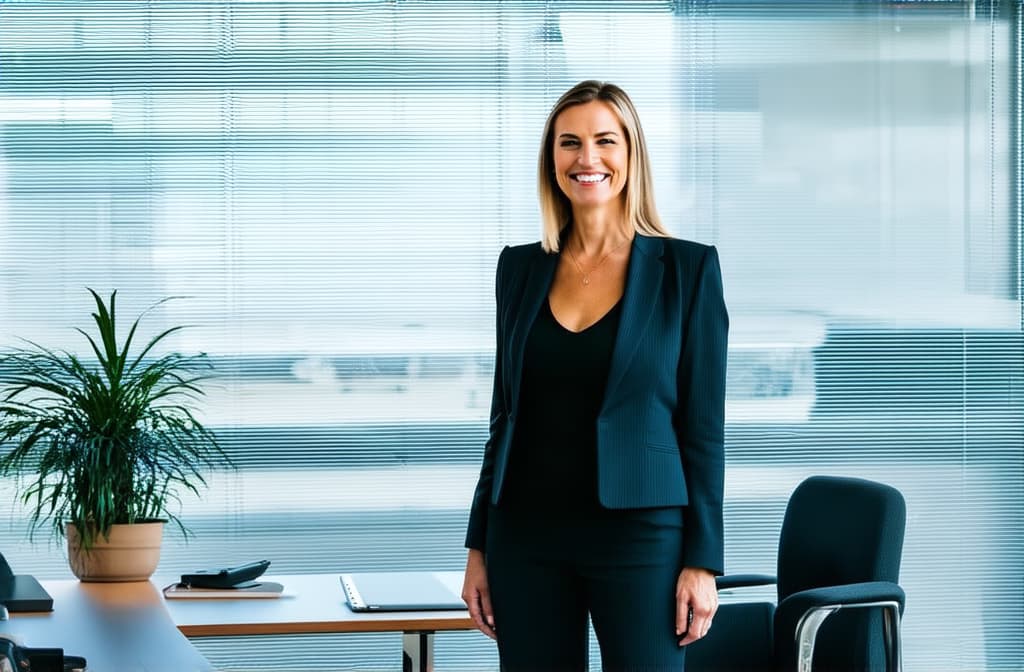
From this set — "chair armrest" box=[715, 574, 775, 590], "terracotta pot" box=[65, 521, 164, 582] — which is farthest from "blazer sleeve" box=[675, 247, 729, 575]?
"terracotta pot" box=[65, 521, 164, 582]

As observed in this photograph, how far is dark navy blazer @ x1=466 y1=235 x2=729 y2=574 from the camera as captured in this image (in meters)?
2.01

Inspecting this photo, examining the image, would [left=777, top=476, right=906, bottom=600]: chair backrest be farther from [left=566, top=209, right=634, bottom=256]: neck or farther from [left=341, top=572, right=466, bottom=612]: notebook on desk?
[left=566, top=209, right=634, bottom=256]: neck

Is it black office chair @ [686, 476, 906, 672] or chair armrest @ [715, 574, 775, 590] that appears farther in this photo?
chair armrest @ [715, 574, 775, 590]

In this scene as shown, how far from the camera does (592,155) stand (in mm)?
2131

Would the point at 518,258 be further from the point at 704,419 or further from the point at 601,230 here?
the point at 704,419

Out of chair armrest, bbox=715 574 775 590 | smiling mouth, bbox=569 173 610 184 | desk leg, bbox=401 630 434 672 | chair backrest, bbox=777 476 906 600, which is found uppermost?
smiling mouth, bbox=569 173 610 184

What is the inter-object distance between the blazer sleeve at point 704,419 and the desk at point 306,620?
0.74 metres

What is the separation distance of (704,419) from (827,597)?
2.29 ft

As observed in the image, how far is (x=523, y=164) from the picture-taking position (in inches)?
162

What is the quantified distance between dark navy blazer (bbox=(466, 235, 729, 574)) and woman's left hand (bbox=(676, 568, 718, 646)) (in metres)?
0.03

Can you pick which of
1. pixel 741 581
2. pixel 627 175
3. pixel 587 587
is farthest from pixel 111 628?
pixel 741 581

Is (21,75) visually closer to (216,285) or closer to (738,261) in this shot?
(216,285)

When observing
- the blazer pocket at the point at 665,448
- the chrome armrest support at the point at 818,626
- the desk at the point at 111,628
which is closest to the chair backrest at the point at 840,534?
the chrome armrest support at the point at 818,626

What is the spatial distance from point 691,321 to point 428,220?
83.5 inches
